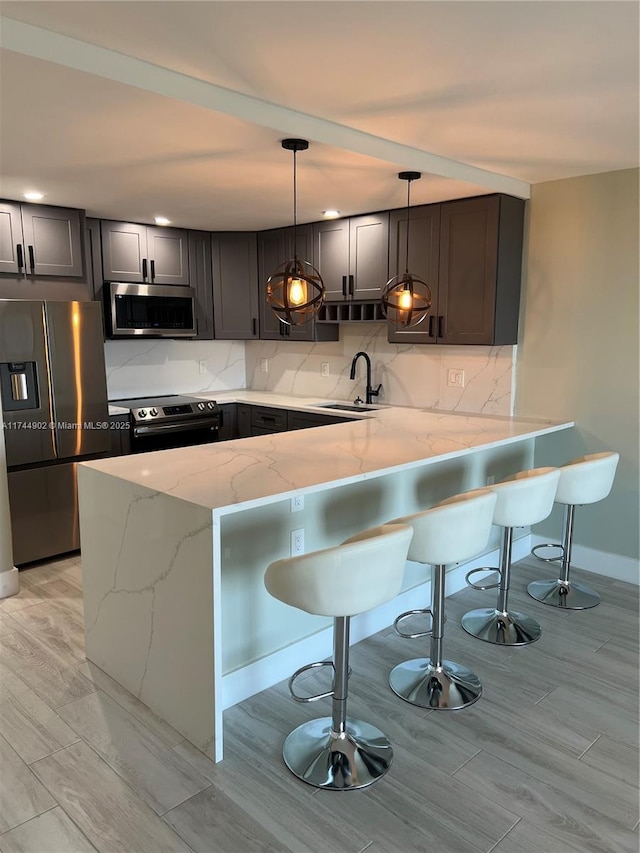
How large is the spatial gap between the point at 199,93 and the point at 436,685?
2492mm

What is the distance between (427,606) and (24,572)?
8.09ft

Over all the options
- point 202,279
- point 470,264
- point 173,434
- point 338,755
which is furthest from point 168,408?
point 338,755

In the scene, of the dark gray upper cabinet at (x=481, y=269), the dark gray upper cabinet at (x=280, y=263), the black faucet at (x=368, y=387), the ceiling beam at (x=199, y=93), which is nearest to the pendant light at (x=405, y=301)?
the ceiling beam at (x=199, y=93)

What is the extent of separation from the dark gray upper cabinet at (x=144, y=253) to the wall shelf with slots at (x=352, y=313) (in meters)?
1.20

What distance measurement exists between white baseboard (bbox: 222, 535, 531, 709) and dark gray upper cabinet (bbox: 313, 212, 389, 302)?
6.90ft

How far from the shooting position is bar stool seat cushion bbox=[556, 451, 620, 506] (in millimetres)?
3205

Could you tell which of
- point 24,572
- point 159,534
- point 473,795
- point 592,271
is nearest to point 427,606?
point 473,795

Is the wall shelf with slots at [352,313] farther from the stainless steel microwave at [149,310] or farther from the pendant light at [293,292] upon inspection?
the pendant light at [293,292]

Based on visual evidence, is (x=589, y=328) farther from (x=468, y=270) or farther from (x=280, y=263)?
(x=280, y=263)

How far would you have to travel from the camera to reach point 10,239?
152 inches

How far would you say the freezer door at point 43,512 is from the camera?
3.83m

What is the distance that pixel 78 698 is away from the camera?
2566mm

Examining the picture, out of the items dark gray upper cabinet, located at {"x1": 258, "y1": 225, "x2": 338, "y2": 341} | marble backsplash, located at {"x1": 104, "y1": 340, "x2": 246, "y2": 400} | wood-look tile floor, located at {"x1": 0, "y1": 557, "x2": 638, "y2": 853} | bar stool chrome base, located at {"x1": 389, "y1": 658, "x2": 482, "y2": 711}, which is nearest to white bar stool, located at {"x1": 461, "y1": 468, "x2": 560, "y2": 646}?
wood-look tile floor, located at {"x1": 0, "y1": 557, "x2": 638, "y2": 853}

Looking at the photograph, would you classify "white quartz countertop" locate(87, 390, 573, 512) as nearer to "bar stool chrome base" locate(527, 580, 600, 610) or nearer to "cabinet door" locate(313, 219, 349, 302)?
"bar stool chrome base" locate(527, 580, 600, 610)
